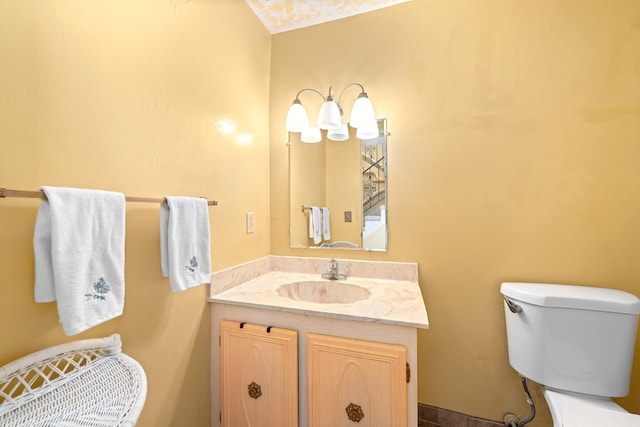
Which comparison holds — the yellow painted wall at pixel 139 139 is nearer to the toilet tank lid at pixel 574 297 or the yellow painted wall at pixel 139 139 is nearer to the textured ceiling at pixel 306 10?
the textured ceiling at pixel 306 10

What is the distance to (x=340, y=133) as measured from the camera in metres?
1.55

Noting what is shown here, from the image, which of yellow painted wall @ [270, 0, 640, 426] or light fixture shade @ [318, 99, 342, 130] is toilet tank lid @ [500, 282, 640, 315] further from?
light fixture shade @ [318, 99, 342, 130]

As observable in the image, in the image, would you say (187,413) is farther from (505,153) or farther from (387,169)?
(505,153)

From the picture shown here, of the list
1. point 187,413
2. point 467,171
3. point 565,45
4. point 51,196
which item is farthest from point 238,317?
point 565,45

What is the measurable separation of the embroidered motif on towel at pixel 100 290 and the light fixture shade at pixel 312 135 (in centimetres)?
122

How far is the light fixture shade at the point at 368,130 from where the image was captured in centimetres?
146

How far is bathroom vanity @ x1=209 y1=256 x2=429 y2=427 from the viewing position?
3.09 ft

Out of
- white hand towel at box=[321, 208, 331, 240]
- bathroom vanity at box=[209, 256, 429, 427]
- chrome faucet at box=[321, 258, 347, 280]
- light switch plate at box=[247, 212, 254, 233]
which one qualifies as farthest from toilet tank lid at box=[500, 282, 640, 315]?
light switch plate at box=[247, 212, 254, 233]

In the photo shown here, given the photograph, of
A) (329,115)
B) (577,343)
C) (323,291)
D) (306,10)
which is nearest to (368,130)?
(329,115)

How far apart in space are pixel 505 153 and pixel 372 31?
100 cm

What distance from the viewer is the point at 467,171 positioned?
4.46 ft

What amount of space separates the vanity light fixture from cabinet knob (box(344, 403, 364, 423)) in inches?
50.3

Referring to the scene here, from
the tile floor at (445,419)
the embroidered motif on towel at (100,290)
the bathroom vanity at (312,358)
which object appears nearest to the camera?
the embroidered motif on towel at (100,290)

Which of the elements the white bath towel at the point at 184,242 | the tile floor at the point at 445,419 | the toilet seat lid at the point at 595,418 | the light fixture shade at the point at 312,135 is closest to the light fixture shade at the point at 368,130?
the light fixture shade at the point at 312,135
